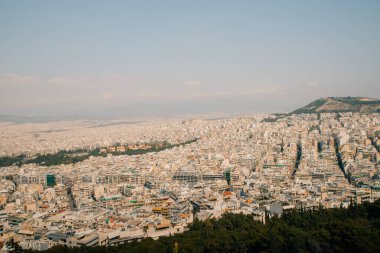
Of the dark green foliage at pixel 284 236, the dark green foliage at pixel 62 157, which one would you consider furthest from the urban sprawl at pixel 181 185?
the dark green foliage at pixel 284 236

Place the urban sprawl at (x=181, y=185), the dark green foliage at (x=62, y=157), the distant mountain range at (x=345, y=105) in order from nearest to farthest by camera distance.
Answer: the urban sprawl at (x=181, y=185) → the dark green foliage at (x=62, y=157) → the distant mountain range at (x=345, y=105)

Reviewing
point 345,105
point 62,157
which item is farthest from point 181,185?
point 345,105

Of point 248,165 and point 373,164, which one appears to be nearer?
point 373,164

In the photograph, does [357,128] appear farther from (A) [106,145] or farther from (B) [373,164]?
(A) [106,145]

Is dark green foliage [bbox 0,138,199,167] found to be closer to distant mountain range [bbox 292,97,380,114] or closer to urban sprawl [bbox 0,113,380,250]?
urban sprawl [bbox 0,113,380,250]

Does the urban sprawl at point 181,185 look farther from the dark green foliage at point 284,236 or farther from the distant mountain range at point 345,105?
the distant mountain range at point 345,105

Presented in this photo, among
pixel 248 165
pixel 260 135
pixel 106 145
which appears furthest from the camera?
pixel 106 145

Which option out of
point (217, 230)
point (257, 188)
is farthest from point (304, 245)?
point (257, 188)
